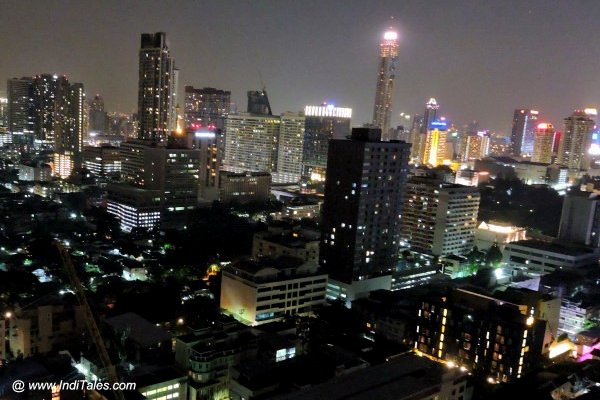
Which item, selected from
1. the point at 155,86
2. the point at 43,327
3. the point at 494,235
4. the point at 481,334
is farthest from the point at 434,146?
the point at 43,327

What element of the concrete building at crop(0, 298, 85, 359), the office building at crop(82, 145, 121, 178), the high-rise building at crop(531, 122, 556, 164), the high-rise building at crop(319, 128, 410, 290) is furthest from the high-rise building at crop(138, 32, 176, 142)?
the high-rise building at crop(531, 122, 556, 164)

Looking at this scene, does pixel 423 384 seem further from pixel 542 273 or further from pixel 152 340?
pixel 542 273

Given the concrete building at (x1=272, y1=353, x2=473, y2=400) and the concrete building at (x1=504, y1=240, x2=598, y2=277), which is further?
the concrete building at (x1=504, y1=240, x2=598, y2=277)

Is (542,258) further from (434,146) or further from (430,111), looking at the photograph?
(430,111)

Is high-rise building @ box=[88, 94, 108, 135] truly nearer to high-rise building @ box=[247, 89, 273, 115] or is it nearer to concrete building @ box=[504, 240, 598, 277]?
high-rise building @ box=[247, 89, 273, 115]

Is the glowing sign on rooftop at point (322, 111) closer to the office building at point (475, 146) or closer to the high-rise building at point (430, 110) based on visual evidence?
the high-rise building at point (430, 110)

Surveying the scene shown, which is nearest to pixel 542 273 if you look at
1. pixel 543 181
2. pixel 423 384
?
pixel 423 384

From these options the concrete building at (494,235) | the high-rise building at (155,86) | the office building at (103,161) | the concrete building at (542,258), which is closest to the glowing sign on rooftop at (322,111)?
the high-rise building at (155,86)
